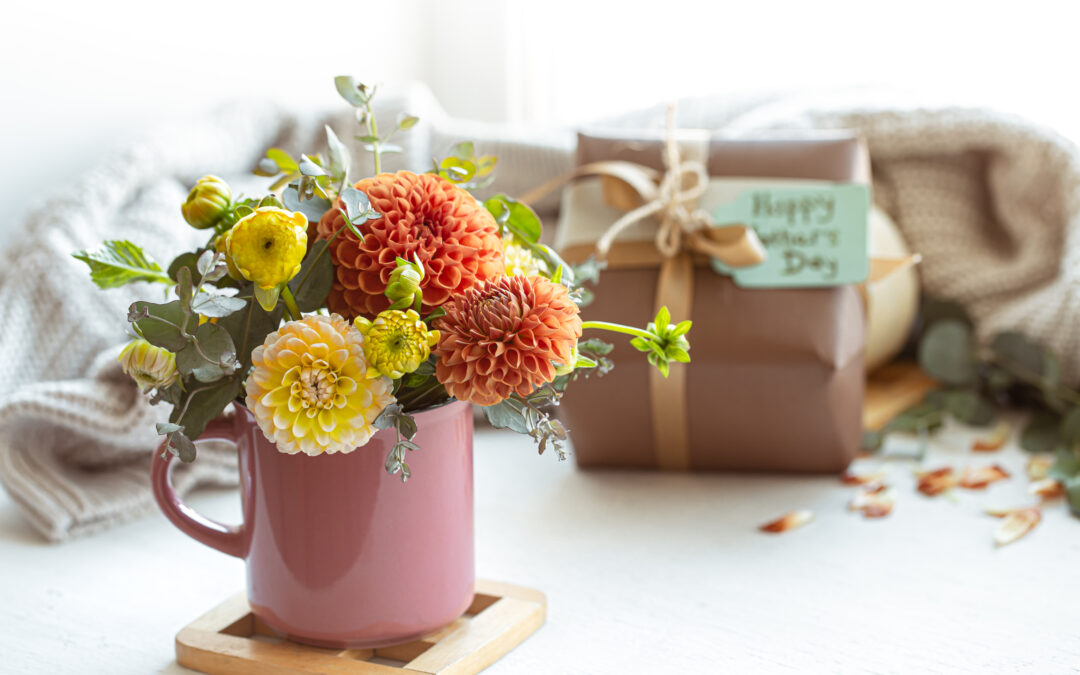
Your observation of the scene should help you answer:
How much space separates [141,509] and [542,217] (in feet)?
1.52

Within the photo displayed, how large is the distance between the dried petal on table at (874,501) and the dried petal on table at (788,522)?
0.14 feet

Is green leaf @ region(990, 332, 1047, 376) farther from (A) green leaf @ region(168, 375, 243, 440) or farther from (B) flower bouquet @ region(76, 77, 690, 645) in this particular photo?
(A) green leaf @ region(168, 375, 243, 440)

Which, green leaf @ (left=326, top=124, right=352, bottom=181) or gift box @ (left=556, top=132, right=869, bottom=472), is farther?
gift box @ (left=556, top=132, right=869, bottom=472)

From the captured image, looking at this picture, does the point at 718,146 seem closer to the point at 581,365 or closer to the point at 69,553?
the point at 581,365

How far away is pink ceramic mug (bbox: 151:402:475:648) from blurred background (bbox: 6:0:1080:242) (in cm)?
50

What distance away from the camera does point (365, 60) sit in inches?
53.4

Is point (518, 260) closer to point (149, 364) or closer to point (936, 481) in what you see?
point (149, 364)

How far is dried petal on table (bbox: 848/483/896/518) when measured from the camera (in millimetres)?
707

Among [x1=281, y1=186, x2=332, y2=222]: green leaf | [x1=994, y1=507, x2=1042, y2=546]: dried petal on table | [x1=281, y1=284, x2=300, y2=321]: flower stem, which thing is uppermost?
[x1=281, y1=186, x2=332, y2=222]: green leaf

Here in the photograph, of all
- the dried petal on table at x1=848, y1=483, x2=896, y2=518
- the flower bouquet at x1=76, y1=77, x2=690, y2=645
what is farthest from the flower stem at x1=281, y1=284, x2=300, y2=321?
the dried petal on table at x1=848, y1=483, x2=896, y2=518

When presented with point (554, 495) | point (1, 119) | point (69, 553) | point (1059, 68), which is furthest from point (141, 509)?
point (1059, 68)

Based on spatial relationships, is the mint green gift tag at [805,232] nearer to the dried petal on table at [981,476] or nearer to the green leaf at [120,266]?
the dried petal on table at [981,476]

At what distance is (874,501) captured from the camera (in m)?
0.72

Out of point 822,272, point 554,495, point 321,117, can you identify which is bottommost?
point 554,495
